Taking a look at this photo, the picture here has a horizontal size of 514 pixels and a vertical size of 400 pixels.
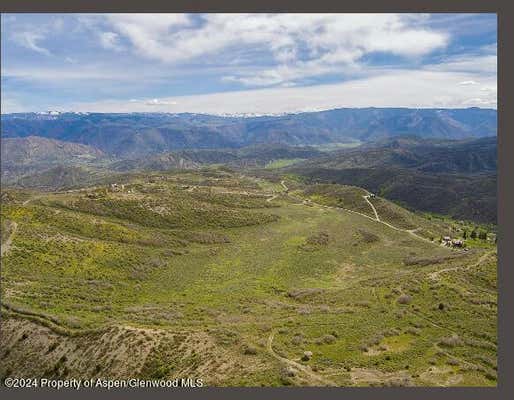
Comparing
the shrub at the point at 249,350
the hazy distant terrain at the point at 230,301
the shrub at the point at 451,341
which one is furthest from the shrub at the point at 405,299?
the shrub at the point at 249,350

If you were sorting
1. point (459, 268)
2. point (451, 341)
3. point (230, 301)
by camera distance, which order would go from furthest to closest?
point (230, 301) → point (459, 268) → point (451, 341)

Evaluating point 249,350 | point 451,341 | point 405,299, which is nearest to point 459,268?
point 405,299

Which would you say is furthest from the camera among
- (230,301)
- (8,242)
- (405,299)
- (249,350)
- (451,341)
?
(8,242)

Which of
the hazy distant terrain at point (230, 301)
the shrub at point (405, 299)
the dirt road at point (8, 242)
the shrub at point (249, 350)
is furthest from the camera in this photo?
the dirt road at point (8, 242)

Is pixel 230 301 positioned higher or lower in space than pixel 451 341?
lower

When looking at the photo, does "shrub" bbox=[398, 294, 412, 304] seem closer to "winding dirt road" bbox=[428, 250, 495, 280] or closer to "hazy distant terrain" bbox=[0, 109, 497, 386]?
"hazy distant terrain" bbox=[0, 109, 497, 386]

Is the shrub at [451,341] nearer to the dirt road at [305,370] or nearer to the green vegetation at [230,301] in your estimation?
the green vegetation at [230,301]

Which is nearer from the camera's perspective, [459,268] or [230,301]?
[459,268]

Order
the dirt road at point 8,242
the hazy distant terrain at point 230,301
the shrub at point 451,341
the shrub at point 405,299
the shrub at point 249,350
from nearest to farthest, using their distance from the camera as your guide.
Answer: the hazy distant terrain at point 230,301 → the shrub at point 249,350 → the shrub at point 451,341 → the shrub at point 405,299 → the dirt road at point 8,242

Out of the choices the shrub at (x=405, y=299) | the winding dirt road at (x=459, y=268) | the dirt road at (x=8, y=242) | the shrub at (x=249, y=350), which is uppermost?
the dirt road at (x=8, y=242)

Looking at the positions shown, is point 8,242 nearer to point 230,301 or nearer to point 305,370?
point 230,301

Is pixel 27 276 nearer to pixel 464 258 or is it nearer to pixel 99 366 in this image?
pixel 99 366
